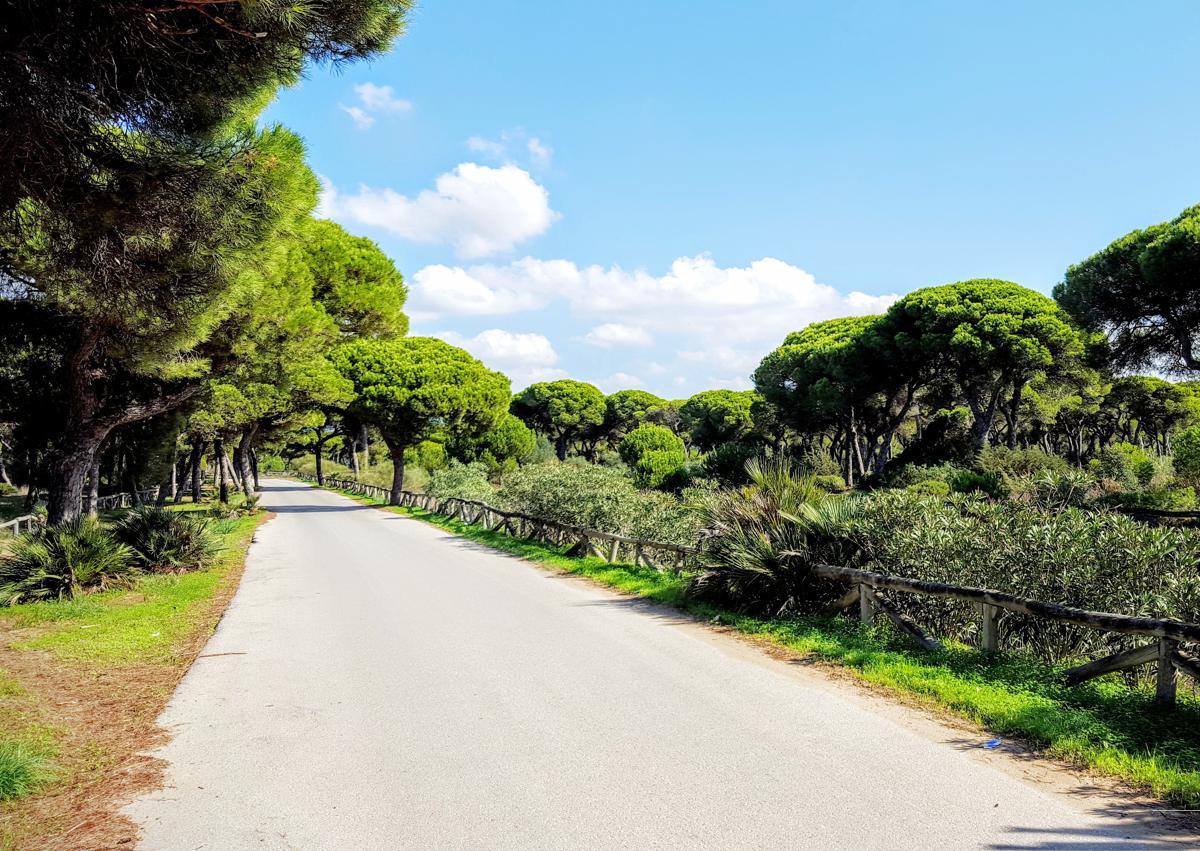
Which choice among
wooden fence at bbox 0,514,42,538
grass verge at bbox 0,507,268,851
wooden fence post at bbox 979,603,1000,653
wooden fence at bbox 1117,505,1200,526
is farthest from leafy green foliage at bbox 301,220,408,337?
wooden fence post at bbox 979,603,1000,653

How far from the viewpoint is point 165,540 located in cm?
1357

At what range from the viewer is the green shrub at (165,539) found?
43.4ft

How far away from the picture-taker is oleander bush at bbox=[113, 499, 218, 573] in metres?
13.2

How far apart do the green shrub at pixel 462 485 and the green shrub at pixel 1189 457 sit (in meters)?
22.4

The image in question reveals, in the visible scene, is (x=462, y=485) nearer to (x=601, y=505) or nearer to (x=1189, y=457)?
(x=601, y=505)

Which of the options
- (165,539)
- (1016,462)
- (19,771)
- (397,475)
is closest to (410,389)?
(397,475)

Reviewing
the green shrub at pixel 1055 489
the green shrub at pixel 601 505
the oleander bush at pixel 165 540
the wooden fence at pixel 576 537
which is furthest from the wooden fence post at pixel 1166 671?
the oleander bush at pixel 165 540

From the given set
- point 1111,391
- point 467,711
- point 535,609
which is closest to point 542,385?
point 1111,391

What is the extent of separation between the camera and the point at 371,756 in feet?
16.1

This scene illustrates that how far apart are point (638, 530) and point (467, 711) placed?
10.6 metres

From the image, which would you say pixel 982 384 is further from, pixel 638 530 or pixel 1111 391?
pixel 638 530

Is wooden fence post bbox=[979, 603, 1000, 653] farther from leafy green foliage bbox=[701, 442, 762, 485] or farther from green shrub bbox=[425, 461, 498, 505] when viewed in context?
leafy green foliage bbox=[701, 442, 762, 485]

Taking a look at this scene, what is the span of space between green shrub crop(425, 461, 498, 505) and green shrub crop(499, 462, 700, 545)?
794 centimetres

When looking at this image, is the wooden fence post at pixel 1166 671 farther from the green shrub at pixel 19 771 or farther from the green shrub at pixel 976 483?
the green shrub at pixel 976 483
